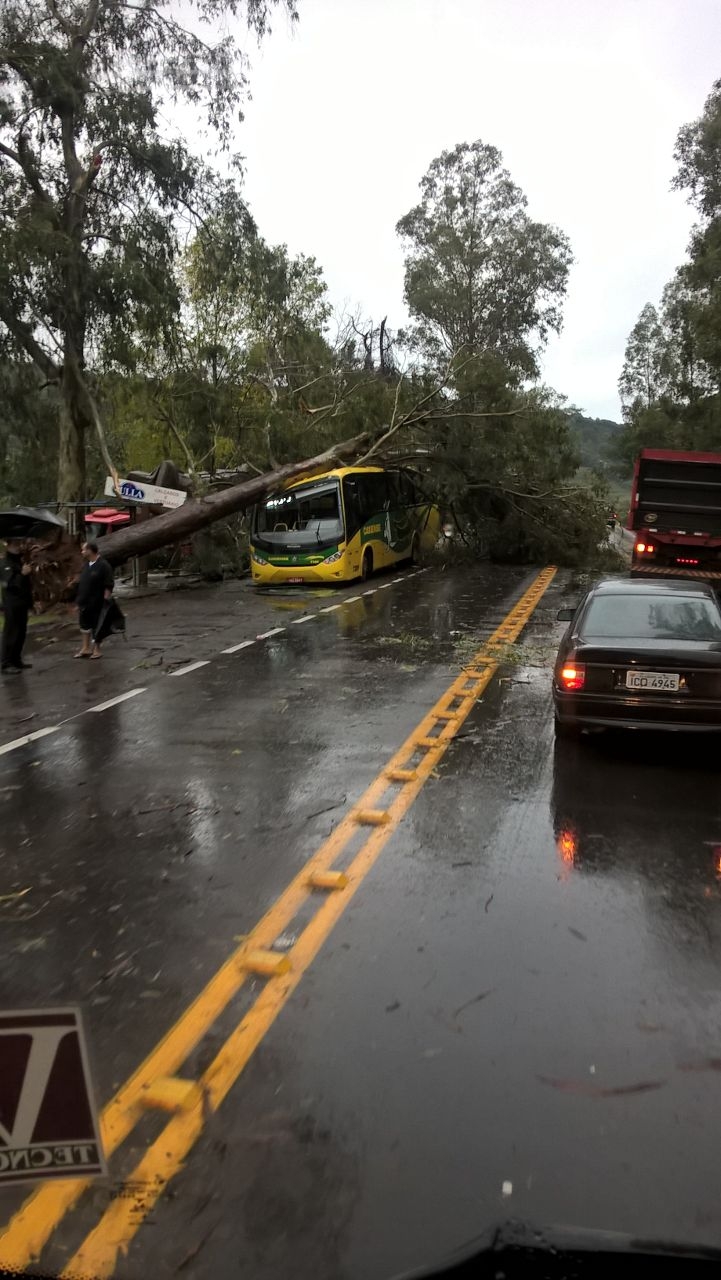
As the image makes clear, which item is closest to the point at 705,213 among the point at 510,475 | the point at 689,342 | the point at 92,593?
the point at 689,342

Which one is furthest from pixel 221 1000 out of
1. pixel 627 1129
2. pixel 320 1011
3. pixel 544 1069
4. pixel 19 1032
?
pixel 19 1032

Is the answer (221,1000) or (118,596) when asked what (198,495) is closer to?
(118,596)

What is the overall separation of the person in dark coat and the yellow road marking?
684 centimetres

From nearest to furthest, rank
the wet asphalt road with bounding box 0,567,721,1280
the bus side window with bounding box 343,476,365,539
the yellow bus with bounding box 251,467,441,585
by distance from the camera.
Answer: the wet asphalt road with bounding box 0,567,721,1280, the yellow bus with bounding box 251,467,441,585, the bus side window with bounding box 343,476,365,539

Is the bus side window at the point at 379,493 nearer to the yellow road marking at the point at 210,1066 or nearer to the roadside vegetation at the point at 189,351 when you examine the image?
the roadside vegetation at the point at 189,351

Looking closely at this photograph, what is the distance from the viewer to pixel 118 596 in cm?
2072

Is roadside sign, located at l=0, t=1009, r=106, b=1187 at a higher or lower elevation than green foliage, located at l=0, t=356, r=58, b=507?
lower

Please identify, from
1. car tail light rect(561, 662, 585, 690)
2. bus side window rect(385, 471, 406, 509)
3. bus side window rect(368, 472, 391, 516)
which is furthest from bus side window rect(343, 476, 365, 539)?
car tail light rect(561, 662, 585, 690)

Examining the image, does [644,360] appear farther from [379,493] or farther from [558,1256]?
[558,1256]

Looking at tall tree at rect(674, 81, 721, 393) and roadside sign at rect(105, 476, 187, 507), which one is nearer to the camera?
roadside sign at rect(105, 476, 187, 507)

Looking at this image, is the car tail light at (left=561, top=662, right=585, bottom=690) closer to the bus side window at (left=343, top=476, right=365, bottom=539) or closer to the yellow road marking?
the yellow road marking

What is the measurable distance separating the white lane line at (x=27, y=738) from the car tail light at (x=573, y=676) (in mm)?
4755

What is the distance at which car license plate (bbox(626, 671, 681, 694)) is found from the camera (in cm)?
749

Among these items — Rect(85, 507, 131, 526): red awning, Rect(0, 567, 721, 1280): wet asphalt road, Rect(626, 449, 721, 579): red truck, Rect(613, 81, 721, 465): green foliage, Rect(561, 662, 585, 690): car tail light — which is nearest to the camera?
Rect(0, 567, 721, 1280): wet asphalt road
